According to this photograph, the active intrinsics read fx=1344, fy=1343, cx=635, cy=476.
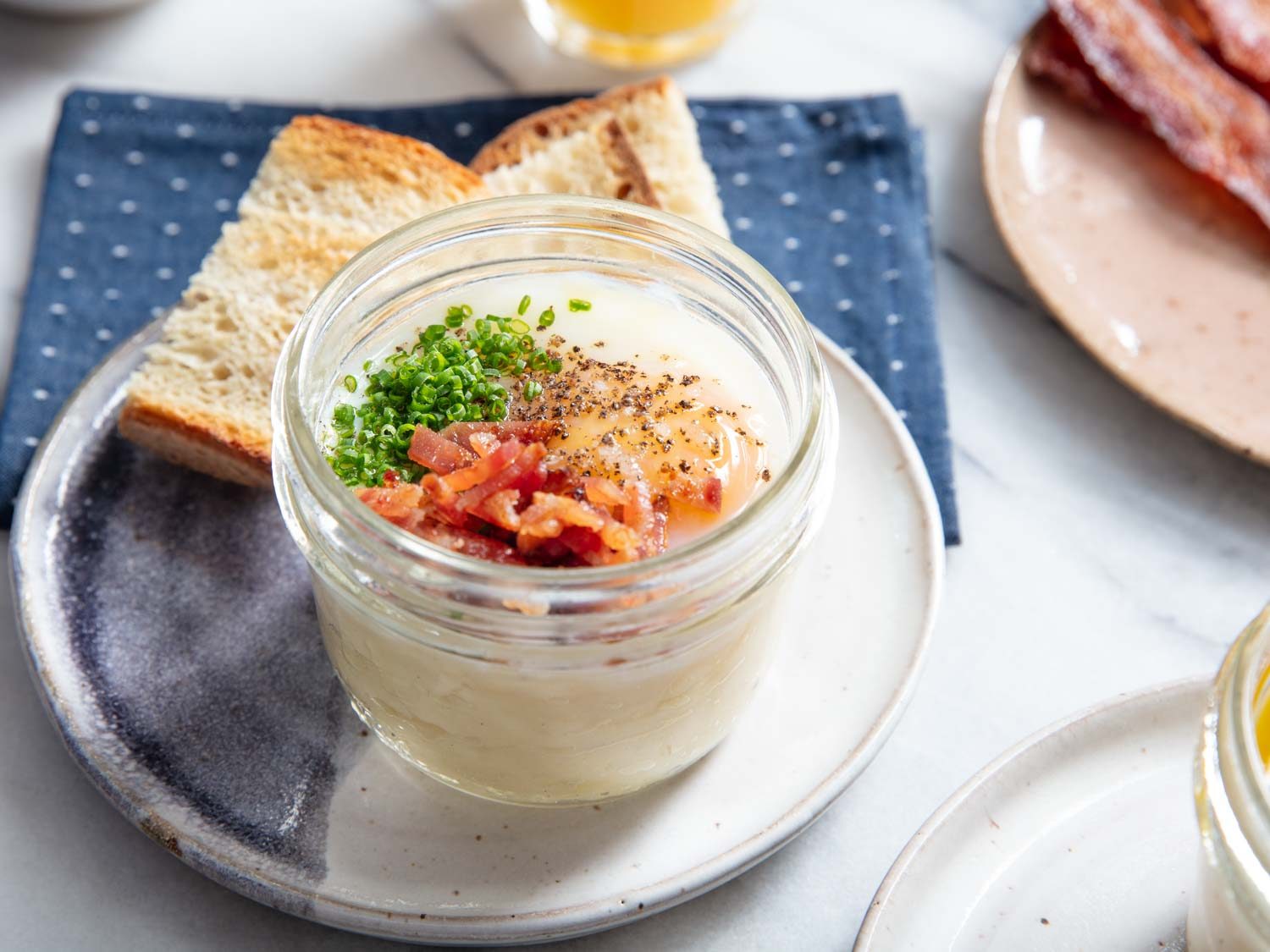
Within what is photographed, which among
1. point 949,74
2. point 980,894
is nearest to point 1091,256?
point 949,74

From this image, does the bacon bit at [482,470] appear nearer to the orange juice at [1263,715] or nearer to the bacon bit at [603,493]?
the bacon bit at [603,493]

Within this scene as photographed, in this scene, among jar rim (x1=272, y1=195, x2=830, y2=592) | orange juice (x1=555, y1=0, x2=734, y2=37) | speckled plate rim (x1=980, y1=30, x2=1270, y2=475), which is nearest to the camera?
jar rim (x1=272, y1=195, x2=830, y2=592)

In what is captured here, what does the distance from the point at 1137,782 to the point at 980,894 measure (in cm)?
27

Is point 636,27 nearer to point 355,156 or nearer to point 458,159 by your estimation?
point 458,159

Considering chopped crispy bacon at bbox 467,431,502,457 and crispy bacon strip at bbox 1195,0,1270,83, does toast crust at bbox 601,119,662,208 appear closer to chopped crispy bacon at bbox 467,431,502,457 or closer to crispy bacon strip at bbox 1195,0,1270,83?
chopped crispy bacon at bbox 467,431,502,457

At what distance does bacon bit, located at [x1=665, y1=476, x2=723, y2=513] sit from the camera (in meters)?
1.63

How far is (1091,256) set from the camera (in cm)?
255

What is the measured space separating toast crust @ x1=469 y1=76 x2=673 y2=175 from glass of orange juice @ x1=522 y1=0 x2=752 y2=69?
401 millimetres

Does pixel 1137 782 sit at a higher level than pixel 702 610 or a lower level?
lower

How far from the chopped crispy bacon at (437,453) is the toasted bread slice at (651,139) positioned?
0.92 metres

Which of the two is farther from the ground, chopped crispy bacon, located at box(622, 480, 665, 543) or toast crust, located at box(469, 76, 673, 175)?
chopped crispy bacon, located at box(622, 480, 665, 543)

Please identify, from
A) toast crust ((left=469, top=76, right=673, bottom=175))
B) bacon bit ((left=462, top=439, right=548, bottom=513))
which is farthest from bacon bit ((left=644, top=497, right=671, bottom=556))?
toast crust ((left=469, top=76, right=673, bottom=175))

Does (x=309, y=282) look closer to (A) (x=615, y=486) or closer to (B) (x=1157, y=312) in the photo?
(A) (x=615, y=486)

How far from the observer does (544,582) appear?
142cm
